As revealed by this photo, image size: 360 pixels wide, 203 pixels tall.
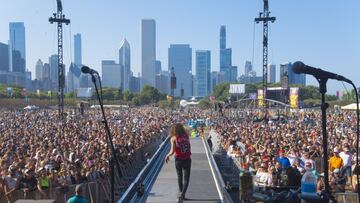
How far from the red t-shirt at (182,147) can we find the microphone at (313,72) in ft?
9.97

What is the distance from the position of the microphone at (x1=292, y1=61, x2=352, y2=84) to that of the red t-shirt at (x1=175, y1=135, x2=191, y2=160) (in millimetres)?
3039

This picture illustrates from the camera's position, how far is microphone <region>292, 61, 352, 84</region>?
5945mm

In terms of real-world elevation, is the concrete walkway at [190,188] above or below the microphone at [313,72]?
below

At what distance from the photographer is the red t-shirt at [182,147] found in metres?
8.55

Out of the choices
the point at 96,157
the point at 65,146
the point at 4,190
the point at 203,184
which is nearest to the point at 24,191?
the point at 4,190

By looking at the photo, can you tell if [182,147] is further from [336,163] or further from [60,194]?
[336,163]

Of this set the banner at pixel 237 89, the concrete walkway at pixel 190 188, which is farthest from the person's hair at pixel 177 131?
the banner at pixel 237 89

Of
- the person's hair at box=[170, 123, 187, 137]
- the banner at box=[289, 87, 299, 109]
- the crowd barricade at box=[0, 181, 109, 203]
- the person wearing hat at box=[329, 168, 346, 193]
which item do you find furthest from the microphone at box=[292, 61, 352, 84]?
the banner at box=[289, 87, 299, 109]

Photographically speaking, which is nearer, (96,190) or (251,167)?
(96,190)

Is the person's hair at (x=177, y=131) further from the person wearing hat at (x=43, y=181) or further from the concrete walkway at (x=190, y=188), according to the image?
the person wearing hat at (x=43, y=181)

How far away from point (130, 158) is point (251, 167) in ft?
18.4

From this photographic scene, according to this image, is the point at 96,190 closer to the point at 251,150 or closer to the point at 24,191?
the point at 24,191

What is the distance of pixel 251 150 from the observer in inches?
789

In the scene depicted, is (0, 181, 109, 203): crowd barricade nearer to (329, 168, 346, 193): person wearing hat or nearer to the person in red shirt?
the person in red shirt
